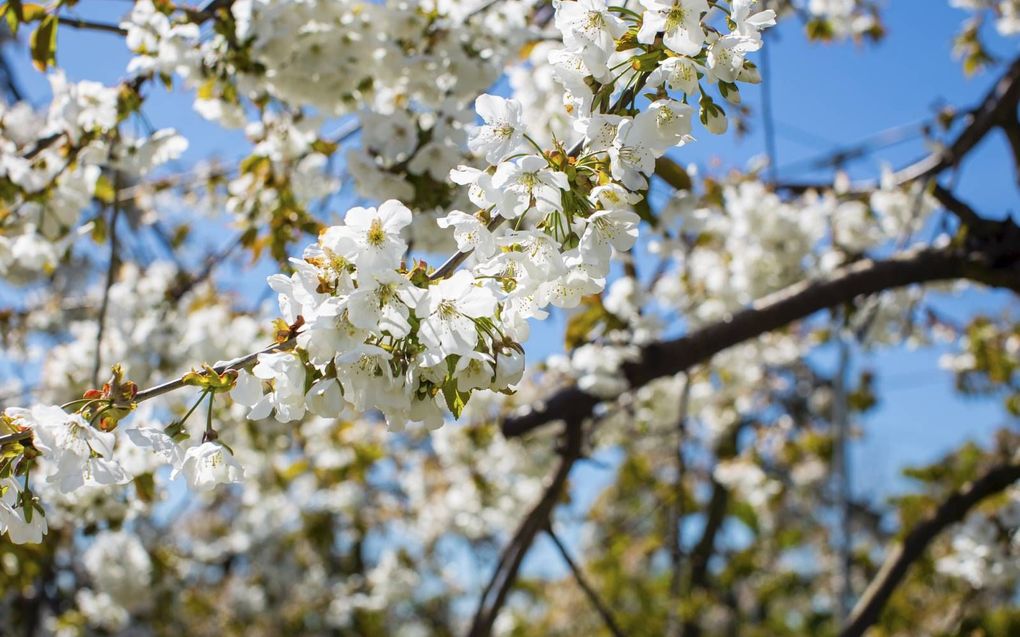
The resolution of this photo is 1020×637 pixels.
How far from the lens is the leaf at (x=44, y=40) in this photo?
6.23 ft

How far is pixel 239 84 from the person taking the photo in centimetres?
222

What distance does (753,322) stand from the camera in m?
2.56

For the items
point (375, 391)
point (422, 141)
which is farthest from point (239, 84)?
point (375, 391)

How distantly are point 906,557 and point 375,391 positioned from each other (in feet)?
8.36

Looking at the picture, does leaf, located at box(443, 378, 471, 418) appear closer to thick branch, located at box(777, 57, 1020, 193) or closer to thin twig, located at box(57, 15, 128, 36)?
thin twig, located at box(57, 15, 128, 36)

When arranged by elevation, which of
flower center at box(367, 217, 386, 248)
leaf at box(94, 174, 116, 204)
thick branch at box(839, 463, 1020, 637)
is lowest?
thick branch at box(839, 463, 1020, 637)

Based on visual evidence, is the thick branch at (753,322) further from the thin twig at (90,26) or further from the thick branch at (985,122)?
the thin twig at (90,26)

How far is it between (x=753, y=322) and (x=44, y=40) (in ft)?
6.35

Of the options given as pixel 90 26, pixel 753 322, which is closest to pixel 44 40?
pixel 90 26

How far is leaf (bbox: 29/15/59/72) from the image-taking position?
1.90 metres

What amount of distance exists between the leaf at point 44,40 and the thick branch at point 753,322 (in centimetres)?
149

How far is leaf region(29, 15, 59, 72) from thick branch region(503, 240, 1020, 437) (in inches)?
58.5

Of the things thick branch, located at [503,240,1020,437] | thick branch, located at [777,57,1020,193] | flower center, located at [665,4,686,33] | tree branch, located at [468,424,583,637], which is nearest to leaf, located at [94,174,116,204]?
thick branch, located at [503,240,1020,437]

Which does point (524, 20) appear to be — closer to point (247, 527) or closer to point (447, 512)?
point (447, 512)
